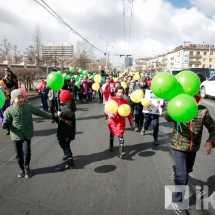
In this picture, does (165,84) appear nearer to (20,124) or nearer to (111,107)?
(111,107)

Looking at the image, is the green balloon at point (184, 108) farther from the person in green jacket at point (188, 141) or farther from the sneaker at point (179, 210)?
the sneaker at point (179, 210)

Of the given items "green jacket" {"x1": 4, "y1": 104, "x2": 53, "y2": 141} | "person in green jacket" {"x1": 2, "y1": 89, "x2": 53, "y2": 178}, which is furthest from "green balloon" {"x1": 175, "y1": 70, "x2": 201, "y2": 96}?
"green jacket" {"x1": 4, "y1": 104, "x2": 53, "y2": 141}

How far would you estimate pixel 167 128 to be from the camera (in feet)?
21.4

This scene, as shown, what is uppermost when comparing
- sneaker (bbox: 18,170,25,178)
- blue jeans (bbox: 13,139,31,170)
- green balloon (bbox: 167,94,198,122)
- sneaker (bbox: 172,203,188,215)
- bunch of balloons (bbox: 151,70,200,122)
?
bunch of balloons (bbox: 151,70,200,122)

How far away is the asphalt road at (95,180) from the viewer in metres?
2.62

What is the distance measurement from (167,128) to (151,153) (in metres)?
2.32

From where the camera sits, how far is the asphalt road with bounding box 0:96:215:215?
2621 millimetres

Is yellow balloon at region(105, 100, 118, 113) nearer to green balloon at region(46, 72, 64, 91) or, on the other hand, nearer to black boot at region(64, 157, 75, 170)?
black boot at region(64, 157, 75, 170)

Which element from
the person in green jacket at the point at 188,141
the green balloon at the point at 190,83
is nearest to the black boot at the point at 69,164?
the person in green jacket at the point at 188,141

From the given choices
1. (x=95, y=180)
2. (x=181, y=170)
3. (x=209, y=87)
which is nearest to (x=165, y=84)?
(x=181, y=170)

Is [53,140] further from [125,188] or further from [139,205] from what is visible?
[139,205]

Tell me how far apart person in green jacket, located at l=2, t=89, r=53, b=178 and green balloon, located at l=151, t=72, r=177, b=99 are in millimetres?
1977

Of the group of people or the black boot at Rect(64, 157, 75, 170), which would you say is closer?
the group of people

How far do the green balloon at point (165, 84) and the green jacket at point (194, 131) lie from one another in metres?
0.45
